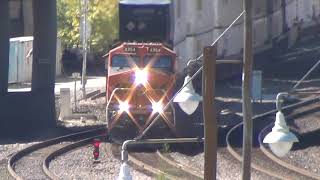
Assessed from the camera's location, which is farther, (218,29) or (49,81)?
(218,29)

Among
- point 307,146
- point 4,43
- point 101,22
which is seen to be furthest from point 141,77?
point 101,22

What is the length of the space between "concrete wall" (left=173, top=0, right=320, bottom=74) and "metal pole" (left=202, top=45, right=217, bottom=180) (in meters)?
26.0

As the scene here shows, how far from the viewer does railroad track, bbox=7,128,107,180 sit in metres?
21.7

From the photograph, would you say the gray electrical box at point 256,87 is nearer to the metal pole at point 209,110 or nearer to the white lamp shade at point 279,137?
the metal pole at point 209,110

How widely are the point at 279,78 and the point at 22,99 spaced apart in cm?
1675

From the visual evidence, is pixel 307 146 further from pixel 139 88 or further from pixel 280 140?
pixel 280 140

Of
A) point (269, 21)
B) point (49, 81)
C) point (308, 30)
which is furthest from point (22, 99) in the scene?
point (308, 30)

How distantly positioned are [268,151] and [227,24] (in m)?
22.5

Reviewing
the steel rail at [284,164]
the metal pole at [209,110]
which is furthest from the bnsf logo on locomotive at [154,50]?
the metal pole at [209,110]

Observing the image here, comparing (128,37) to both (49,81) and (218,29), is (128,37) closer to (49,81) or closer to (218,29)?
(49,81)

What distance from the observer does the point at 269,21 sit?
52219mm

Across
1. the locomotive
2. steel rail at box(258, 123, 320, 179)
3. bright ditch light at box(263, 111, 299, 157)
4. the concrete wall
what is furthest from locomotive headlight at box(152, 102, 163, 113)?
bright ditch light at box(263, 111, 299, 157)

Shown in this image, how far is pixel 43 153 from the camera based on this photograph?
25391 mm

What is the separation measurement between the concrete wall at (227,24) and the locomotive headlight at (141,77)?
36.5 feet
